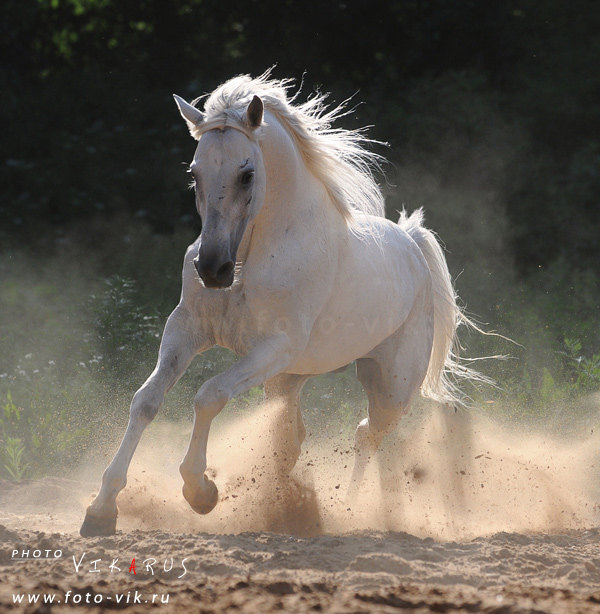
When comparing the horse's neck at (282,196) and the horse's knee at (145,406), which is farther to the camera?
the horse's neck at (282,196)

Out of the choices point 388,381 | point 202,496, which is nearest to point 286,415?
point 388,381

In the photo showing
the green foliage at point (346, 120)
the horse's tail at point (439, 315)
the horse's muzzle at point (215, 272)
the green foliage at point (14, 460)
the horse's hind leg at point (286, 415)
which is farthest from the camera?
the green foliage at point (346, 120)

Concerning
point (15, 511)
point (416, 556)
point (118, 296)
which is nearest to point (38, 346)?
point (118, 296)

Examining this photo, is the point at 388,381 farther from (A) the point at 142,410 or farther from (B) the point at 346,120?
(B) the point at 346,120

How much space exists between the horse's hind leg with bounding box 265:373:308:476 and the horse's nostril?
63.8 inches

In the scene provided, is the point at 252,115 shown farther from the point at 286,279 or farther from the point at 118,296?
the point at 118,296

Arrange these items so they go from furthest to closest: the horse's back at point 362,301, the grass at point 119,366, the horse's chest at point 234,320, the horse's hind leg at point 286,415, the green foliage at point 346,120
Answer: the green foliage at point 346,120
the grass at point 119,366
the horse's hind leg at point 286,415
the horse's back at point 362,301
the horse's chest at point 234,320

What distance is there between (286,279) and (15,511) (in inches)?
81.1

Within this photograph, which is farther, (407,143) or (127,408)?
(407,143)

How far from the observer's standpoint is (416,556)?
3992 mm

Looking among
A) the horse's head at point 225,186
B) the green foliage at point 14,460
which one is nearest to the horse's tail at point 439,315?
the horse's head at point 225,186

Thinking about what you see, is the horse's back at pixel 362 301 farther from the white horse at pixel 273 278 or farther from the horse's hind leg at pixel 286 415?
the horse's hind leg at pixel 286 415

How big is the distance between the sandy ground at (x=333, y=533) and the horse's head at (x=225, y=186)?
112 centimetres

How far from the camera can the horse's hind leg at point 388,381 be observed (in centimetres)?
594
